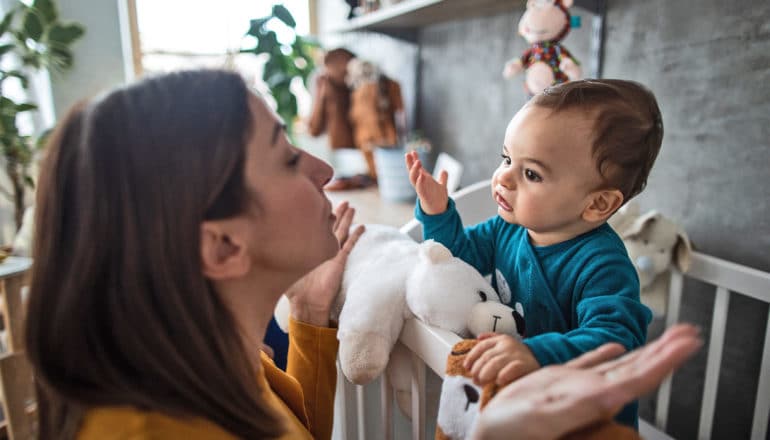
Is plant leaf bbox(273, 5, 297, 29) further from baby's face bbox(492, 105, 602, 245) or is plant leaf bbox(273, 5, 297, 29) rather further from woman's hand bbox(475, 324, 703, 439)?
woman's hand bbox(475, 324, 703, 439)

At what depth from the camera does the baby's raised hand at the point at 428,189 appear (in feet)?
2.52

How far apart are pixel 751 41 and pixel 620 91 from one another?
444mm

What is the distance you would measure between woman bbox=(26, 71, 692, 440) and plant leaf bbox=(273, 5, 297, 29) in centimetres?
169

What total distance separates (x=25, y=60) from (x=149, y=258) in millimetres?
1923

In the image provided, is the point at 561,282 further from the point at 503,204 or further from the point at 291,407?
the point at 291,407

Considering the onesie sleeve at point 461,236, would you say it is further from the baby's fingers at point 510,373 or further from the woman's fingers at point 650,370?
the woman's fingers at point 650,370

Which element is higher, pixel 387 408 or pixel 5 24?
pixel 5 24

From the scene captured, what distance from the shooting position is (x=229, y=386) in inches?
18.7

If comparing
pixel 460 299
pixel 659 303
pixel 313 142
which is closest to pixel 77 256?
pixel 460 299

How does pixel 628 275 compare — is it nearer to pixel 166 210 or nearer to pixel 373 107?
pixel 166 210

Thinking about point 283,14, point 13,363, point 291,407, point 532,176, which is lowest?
point 13,363

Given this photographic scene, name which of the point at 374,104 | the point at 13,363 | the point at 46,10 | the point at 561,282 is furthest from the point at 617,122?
the point at 46,10

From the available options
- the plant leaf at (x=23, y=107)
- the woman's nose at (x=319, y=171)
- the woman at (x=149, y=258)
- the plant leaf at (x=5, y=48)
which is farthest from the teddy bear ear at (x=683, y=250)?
the plant leaf at (x=5, y=48)

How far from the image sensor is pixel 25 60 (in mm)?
1839
